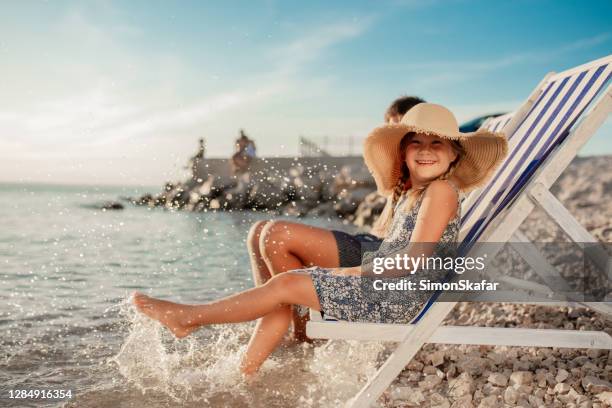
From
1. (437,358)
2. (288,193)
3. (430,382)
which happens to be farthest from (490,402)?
(288,193)

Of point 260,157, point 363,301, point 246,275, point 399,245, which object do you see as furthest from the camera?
point 260,157

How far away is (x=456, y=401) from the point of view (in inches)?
116

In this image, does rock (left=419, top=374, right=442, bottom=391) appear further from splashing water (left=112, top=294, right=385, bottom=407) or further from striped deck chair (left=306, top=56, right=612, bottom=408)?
striped deck chair (left=306, top=56, right=612, bottom=408)

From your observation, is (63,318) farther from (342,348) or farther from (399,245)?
(399,245)

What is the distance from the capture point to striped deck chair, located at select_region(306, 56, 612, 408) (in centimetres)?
250

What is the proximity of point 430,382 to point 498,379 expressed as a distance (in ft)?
1.17

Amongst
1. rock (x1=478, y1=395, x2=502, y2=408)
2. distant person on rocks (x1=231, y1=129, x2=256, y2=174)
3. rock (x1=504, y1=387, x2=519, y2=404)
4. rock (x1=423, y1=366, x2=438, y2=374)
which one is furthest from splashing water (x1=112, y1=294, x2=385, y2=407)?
distant person on rocks (x1=231, y1=129, x2=256, y2=174)

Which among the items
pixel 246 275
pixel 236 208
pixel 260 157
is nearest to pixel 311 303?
pixel 246 275

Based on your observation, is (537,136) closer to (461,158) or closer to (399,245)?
(461,158)

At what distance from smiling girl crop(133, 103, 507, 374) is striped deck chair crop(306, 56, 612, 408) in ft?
0.37

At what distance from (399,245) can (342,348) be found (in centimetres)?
132

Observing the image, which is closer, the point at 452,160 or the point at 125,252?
the point at 452,160

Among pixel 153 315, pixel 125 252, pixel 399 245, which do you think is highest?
pixel 399 245

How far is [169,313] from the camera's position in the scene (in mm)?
2734
